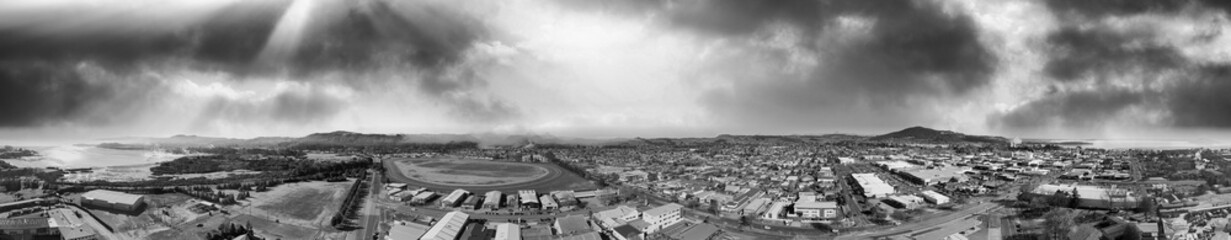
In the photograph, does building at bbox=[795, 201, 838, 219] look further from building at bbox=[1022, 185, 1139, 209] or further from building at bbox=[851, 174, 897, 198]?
building at bbox=[1022, 185, 1139, 209]

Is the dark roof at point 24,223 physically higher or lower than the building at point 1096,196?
lower

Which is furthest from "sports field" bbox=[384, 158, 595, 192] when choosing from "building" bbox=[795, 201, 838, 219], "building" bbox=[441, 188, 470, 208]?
"building" bbox=[795, 201, 838, 219]

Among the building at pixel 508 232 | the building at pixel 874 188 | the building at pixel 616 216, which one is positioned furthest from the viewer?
the building at pixel 874 188

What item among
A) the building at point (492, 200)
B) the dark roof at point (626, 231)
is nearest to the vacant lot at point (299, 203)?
the building at point (492, 200)

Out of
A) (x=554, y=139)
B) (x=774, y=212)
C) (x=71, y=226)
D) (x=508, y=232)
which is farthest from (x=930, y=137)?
(x=71, y=226)

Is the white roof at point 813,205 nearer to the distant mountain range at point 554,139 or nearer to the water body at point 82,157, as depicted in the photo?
the water body at point 82,157

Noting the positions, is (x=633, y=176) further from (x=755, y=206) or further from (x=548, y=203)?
(x=755, y=206)
